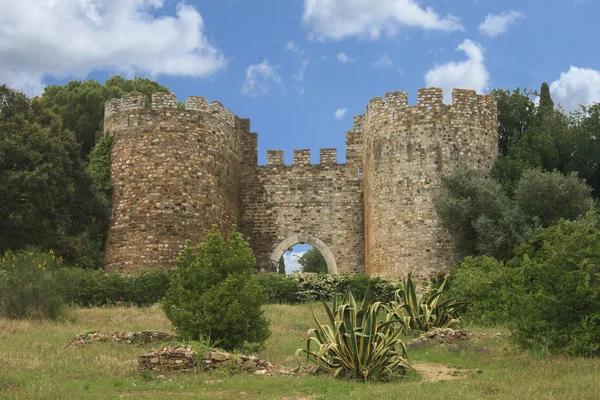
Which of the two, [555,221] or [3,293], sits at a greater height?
[555,221]

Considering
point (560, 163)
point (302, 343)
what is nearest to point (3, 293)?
point (302, 343)

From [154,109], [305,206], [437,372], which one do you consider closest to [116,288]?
[154,109]

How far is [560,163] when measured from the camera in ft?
86.9

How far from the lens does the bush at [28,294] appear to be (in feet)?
57.3

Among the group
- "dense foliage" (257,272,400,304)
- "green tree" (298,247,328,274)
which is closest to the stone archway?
"dense foliage" (257,272,400,304)

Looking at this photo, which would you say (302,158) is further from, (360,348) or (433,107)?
(360,348)

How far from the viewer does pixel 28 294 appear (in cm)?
1747

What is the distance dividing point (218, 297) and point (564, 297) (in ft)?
19.5

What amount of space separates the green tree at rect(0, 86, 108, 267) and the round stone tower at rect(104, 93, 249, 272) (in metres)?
1.03

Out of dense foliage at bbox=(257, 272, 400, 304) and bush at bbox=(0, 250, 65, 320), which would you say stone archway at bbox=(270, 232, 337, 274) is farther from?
bush at bbox=(0, 250, 65, 320)

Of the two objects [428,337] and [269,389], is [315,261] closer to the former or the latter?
[428,337]

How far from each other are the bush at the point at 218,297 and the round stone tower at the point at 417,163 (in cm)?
1078

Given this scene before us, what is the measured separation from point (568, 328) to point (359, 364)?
12.3 feet

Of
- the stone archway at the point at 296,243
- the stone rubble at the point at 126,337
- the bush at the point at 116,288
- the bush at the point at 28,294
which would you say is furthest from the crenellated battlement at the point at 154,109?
the stone rubble at the point at 126,337
